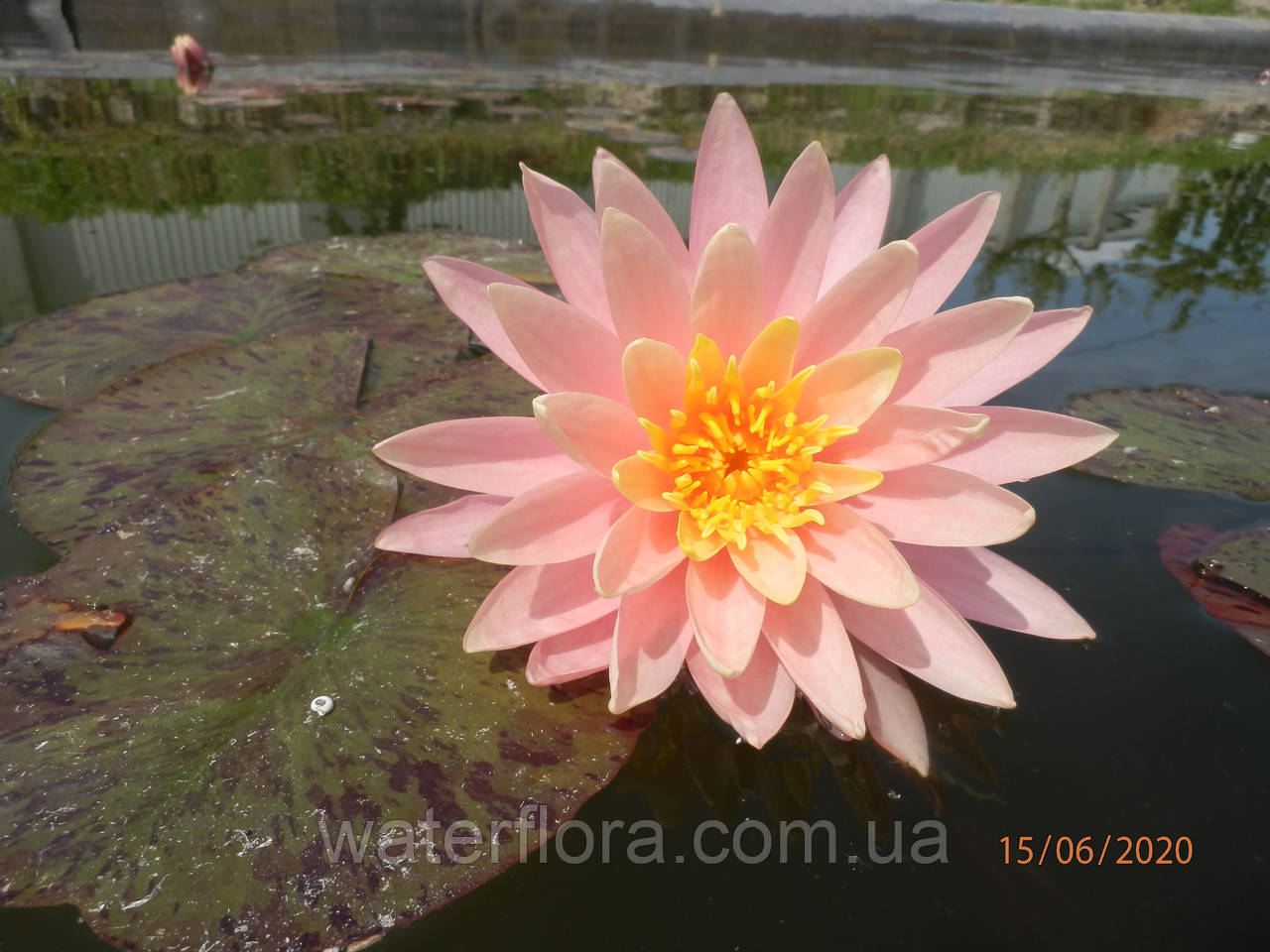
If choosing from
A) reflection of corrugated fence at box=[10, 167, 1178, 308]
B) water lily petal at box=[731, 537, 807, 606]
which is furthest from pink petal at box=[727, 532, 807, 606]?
reflection of corrugated fence at box=[10, 167, 1178, 308]

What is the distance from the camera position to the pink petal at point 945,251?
902 mm

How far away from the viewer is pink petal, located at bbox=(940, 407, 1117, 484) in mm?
815

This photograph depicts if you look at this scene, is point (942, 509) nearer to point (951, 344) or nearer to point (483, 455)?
point (951, 344)

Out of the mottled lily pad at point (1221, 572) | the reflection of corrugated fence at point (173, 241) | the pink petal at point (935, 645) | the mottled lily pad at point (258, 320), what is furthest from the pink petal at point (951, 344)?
the reflection of corrugated fence at point (173, 241)

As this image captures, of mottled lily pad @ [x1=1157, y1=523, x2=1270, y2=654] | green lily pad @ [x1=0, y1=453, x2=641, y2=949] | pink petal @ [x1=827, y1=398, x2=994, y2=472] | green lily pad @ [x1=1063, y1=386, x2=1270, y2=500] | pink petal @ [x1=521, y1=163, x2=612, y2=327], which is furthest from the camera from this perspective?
green lily pad @ [x1=1063, y1=386, x2=1270, y2=500]

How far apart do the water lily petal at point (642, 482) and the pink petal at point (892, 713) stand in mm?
323

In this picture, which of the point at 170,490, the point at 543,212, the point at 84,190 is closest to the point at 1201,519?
the point at 543,212

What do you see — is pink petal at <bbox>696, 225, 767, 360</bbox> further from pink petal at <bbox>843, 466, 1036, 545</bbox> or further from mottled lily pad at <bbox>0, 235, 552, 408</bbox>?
mottled lily pad at <bbox>0, 235, 552, 408</bbox>

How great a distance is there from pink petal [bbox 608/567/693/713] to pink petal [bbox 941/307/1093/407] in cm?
45

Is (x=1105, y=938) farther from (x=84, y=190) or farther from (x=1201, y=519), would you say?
(x=84, y=190)

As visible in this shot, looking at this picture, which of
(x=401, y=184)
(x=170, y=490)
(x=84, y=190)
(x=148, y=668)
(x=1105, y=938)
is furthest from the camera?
(x=401, y=184)

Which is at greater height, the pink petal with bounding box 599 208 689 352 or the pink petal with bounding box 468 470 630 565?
the pink petal with bounding box 599 208 689 352

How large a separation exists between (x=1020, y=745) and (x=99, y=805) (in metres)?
1.03

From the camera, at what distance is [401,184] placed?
3025mm
